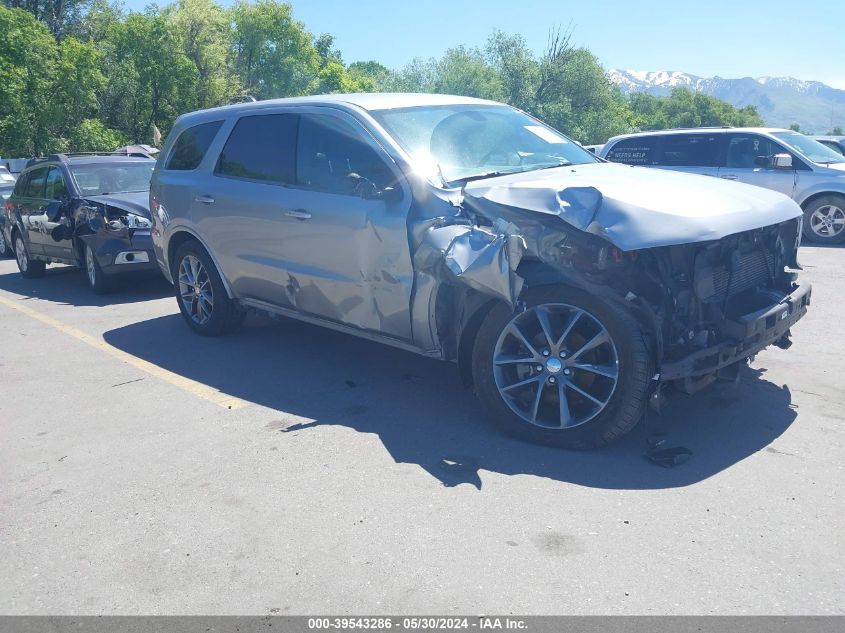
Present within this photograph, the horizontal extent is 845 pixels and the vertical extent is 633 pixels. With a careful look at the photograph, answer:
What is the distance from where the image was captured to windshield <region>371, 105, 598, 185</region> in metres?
4.91

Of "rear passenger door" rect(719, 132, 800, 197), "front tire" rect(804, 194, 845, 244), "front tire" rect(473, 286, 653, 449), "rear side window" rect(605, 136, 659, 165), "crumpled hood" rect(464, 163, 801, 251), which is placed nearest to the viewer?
"crumpled hood" rect(464, 163, 801, 251)

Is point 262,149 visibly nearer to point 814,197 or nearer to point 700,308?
point 700,308

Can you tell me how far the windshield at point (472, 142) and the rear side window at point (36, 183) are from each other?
7.25 meters

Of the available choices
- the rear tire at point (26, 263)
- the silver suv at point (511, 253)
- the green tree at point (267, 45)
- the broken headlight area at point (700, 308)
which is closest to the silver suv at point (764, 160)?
the silver suv at point (511, 253)

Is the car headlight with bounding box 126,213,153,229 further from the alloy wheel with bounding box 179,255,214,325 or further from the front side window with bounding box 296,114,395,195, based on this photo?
the front side window with bounding box 296,114,395,195

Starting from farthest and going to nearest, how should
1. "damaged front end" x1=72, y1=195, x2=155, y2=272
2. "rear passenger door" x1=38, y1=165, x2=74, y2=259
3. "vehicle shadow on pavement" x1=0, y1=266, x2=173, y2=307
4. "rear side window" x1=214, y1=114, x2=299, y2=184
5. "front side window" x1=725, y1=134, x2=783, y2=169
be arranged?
"front side window" x1=725, y1=134, x2=783, y2=169 < "rear passenger door" x1=38, y1=165, x2=74, y2=259 < "vehicle shadow on pavement" x1=0, y1=266, x2=173, y2=307 < "damaged front end" x1=72, y1=195, x2=155, y2=272 < "rear side window" x1=214, y1=114, x2=299, y2=184

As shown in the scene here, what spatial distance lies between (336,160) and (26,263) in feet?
26.9

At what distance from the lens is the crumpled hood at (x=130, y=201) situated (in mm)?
9133

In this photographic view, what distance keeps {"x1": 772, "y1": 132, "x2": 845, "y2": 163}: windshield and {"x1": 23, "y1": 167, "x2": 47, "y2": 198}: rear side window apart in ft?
35.3

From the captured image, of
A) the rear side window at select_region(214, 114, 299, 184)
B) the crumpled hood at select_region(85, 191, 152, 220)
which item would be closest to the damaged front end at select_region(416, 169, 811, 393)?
the rear side window at select_region(214, 114, 299, 184)

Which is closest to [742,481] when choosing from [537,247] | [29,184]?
[537,247]

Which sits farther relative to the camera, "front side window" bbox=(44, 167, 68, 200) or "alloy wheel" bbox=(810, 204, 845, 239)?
"alloy wheel" bbox=(810, 204, 845, 239)

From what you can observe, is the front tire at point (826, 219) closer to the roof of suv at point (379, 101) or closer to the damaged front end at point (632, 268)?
the roof of suv at point (379, 101)

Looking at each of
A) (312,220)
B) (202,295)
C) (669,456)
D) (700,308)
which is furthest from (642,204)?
(202,295)
